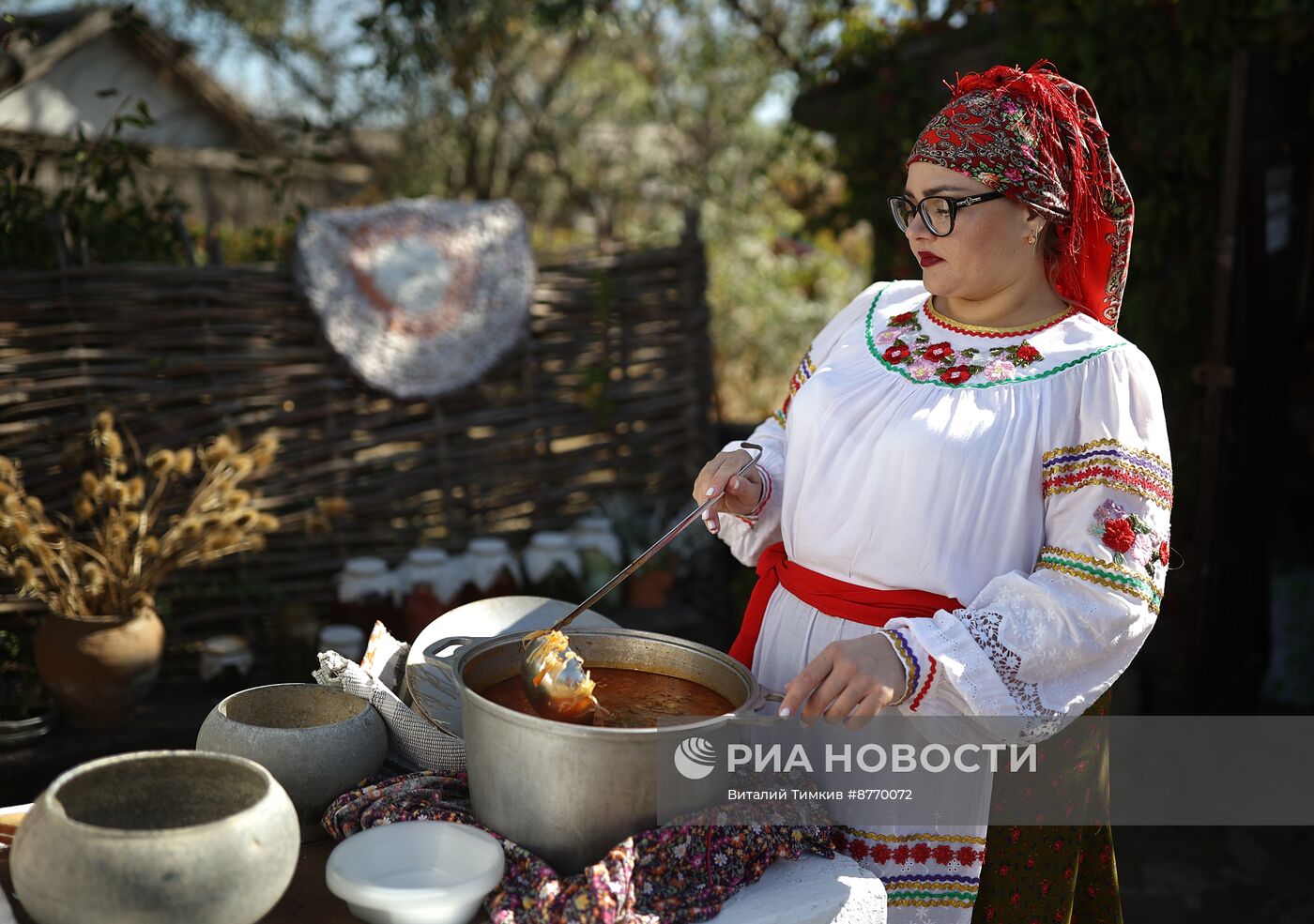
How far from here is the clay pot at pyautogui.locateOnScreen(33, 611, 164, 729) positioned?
156 inches

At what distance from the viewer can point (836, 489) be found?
1.93 m

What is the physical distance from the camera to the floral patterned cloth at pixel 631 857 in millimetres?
1442

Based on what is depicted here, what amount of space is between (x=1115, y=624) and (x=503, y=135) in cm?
989

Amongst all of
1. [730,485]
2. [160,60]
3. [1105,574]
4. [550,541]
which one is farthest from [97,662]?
[160,60]

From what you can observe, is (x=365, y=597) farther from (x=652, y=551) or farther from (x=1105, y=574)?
(x=1105, y=574)

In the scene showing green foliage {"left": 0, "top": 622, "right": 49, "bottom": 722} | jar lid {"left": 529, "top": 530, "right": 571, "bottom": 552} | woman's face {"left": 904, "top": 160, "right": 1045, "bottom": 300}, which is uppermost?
woman's face {"left": 904, "top": 160, "right": 1045, "bottom": 300}

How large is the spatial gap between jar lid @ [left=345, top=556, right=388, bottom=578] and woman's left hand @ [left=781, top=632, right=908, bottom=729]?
3382 millimetres

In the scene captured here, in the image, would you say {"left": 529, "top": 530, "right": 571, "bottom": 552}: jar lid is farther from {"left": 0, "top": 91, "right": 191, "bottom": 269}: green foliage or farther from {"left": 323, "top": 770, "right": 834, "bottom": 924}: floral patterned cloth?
{"left": 323, "top": 770, "right": 834, "bottom": 924}: floral patterned cloth

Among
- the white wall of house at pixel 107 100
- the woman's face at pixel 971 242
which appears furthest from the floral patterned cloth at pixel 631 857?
the white wall of house at pixel 107 100

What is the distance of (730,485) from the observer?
205 cm

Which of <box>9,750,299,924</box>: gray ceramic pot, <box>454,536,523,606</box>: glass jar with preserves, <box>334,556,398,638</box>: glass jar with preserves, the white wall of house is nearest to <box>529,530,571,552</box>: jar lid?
<box>454,536,523,606</box>: glass jar with preserves

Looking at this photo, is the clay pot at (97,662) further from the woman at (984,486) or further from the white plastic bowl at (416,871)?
the white plastic bowl at (416,871)

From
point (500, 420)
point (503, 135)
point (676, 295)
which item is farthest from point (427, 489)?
point (503, 135)

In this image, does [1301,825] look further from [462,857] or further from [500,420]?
[462,857]
